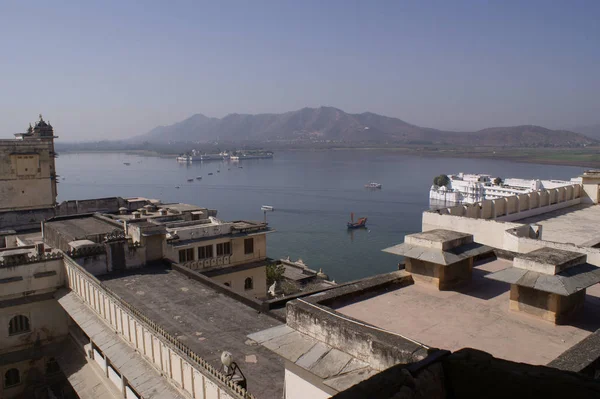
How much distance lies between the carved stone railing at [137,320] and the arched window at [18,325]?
2146 millimetres

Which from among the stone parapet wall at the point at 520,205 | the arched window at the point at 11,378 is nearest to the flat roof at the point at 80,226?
the arched window at the point at 11,378

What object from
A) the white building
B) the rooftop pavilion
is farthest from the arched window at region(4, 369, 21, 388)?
the white building

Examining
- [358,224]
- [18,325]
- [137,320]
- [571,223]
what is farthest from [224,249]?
[358,224]

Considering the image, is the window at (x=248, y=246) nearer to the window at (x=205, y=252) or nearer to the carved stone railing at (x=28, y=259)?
the window at (x=205, y=252)

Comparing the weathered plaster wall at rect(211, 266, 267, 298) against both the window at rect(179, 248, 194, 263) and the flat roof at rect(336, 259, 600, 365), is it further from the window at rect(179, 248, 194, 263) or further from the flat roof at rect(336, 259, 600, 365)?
the flat roof at rect(336, 259, 600, 365)

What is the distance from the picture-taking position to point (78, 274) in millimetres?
17656

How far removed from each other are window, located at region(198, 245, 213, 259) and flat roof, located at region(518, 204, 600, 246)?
43.7 ft

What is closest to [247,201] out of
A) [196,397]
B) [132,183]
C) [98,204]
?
[132,183]

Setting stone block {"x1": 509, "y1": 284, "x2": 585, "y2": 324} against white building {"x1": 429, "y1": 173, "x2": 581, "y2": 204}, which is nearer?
stone block {"x1": 509, "y1": 284, "x2": 585, "y2": 324}

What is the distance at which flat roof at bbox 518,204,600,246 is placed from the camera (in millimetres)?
15258

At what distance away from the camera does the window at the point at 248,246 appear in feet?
78.4

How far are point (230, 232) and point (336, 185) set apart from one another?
98.9 metres

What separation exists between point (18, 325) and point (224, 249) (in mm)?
8876

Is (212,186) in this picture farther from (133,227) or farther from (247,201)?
(133,227)
